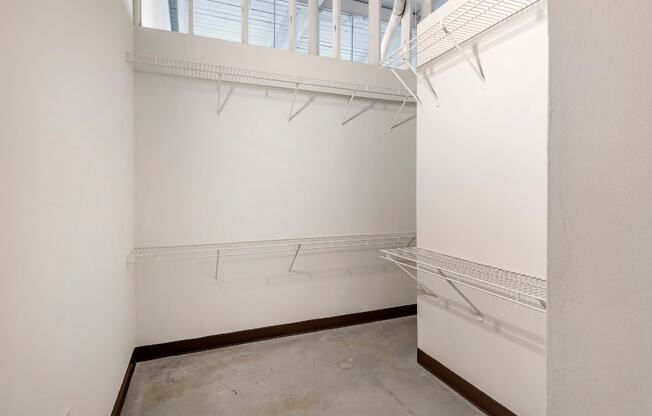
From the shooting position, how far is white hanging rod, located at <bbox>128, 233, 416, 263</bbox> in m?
2.21

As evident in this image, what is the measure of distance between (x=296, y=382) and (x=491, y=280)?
4.17 feet

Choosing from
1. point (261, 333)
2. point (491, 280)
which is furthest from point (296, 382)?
point (491, 280)

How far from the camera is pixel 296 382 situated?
201 centimetres

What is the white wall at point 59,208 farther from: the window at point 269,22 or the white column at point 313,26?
the window at point 269,22

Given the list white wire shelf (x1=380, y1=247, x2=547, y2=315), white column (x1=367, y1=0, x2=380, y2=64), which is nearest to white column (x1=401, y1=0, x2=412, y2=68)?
white column (x1=367, y1=0, x2=380, y2=64)

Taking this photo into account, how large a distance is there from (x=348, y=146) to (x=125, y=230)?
1.75 m

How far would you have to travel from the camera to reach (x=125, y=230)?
6.29 feet

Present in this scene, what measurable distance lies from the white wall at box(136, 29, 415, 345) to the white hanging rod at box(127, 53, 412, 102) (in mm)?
56

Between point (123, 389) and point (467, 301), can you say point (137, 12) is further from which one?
point (467, 301)

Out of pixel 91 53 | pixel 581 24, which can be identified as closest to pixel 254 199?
pixel 91 53

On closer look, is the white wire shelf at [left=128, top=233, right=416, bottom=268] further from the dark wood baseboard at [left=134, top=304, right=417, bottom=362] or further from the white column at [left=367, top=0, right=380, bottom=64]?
the white column at [left=367, top=0, right=380, bottom=64]

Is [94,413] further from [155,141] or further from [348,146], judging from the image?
[348,146]

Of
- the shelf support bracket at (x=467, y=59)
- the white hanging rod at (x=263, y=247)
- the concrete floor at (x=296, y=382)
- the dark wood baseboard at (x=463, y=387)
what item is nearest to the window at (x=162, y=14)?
the white hanging rod at (x=263, y=247)

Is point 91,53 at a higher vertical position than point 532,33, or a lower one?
lower
